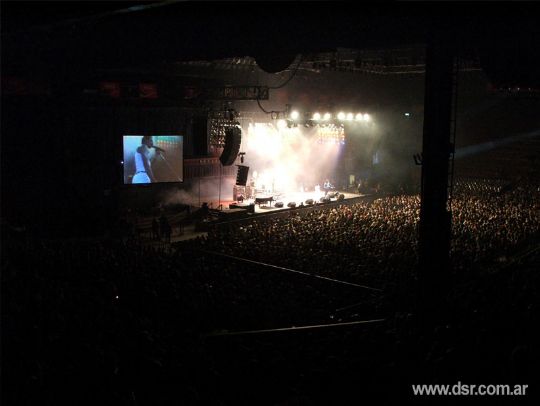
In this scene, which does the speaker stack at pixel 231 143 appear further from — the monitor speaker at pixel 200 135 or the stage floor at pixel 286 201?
the stage floor at pixel 286 201

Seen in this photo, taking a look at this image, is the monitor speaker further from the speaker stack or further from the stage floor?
the stage floor

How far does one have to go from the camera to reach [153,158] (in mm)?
19906

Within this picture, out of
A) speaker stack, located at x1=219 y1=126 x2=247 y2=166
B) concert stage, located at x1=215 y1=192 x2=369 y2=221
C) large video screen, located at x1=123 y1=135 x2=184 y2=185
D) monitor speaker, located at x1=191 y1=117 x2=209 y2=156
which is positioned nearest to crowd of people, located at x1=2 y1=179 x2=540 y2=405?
concert stage, located at x1=215 y1=192 x2=369 y2=221

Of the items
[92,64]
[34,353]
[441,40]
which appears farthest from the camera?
[92,64]

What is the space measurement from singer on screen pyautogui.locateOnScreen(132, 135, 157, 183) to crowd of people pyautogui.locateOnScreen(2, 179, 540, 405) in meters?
7.05

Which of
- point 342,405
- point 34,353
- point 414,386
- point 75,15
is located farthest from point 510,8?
point 34,353

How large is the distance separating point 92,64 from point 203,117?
35.6ft

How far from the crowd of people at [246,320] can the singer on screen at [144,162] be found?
7.05 metres

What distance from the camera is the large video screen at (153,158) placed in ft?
62.6

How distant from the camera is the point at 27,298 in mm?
7668

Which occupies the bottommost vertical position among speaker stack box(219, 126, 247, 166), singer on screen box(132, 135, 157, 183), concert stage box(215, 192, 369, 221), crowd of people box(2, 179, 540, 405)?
crowd of people box(2, 179, 540, 405)

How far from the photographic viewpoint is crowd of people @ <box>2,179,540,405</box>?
5508 millimetres

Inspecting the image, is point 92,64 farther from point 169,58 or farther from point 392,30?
point 392,30

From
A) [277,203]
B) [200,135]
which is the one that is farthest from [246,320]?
[200,135]
